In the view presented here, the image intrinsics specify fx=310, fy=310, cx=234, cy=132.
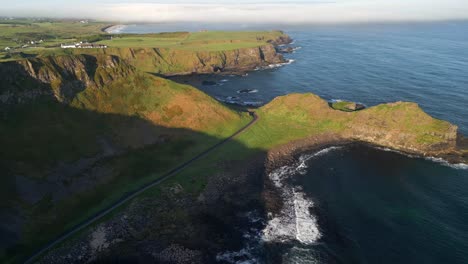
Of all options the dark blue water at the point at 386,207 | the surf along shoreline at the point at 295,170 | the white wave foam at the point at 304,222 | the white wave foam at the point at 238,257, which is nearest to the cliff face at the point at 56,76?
the surf along shoreline at the point at 295,170

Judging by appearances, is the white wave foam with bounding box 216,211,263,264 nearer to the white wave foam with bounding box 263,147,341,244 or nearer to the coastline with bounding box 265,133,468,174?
the white wave foam with bounding box 263,147,341,244

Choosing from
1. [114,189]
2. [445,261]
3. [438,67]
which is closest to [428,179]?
[445,261]

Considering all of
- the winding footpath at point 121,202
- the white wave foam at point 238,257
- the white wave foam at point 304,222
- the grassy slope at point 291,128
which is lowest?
the white wave foam at point 238,257

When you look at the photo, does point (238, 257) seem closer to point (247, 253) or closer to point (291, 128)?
point (247, 253)

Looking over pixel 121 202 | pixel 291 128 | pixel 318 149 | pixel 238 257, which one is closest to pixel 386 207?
pixel 318 149

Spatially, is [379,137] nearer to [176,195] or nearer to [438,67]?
[176,195]

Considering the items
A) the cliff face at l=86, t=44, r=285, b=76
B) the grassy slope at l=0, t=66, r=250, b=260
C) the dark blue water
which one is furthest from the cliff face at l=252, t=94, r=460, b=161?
the cliff face at l=86, t=44, r=285, b=76

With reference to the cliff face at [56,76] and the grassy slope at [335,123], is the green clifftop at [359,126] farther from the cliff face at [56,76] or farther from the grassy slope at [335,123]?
the cliff face at [56,76]
